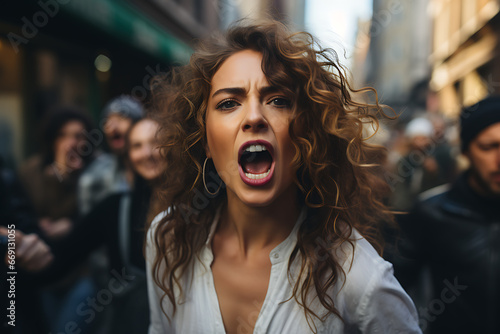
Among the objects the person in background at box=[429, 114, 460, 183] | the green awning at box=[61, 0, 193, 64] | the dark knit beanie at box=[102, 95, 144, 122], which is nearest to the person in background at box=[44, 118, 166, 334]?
the dark knit beanie at box=[102, 95, 144, 122]

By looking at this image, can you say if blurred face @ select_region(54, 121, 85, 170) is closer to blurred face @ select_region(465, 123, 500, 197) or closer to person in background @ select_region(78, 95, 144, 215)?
person in background @ select_region(78, 95, 144, 215)

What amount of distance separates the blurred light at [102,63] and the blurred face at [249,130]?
8.12 metres

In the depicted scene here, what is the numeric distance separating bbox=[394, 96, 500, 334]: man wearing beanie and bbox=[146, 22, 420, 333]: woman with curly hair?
1033 millimetres

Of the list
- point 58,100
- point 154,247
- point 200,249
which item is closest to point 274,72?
point 200,249

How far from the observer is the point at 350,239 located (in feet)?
5.31

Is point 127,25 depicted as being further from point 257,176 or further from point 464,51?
point 464,51

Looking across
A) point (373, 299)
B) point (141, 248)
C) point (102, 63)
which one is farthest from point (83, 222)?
point (102, 63)

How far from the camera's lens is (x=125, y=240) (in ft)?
8.81

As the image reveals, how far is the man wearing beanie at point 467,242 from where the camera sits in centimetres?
250

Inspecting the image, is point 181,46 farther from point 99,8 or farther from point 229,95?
point 229,95

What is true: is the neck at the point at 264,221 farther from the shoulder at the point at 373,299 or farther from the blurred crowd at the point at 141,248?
the blurred crowd at the point at 141,248

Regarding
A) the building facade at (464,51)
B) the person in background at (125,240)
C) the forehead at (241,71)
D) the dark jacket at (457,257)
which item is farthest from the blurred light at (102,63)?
the forehead at (241,71)

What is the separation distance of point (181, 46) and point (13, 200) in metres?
11.4

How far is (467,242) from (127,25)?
7.31m
